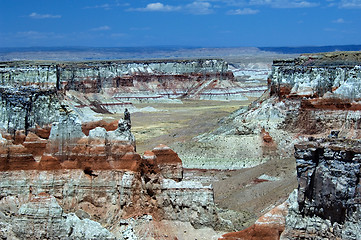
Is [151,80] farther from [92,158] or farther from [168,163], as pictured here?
[92,158]

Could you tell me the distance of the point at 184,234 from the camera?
26.6 m

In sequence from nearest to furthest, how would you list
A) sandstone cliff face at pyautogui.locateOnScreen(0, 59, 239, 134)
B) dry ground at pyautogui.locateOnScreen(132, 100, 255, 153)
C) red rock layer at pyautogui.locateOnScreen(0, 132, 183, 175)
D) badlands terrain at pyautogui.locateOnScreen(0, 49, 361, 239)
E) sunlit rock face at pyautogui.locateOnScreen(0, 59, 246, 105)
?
badlands terrain at pyautogui.locateOnScreen(0, 49, 361, 239) < red rock layer at pyautogui.locateOnScreen(0, 132, 183, 175) < dry ground at pyautogui.locateOnScreen(132, 100, 255, 153) < sandstone cliff face at pyautogui.locateOnScreen(0, 59, 239, 134) < sunlit rock face at pyautogui.locateOnScreen(0, 59, 246, 105)

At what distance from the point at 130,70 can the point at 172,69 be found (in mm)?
12680

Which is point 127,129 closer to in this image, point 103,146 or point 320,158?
point 103,146

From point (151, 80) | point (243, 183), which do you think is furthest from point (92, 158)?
point (151, 80)

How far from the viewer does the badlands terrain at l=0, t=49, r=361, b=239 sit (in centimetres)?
1917

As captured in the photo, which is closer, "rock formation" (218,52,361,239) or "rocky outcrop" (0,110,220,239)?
"rock formation" (218,52,361,239)

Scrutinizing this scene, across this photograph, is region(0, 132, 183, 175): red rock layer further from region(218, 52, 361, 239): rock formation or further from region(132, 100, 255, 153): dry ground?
region(132, 100, 255, 153): dry ground

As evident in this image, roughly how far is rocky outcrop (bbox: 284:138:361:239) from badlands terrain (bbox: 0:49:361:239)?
33mm

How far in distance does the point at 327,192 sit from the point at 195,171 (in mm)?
33342

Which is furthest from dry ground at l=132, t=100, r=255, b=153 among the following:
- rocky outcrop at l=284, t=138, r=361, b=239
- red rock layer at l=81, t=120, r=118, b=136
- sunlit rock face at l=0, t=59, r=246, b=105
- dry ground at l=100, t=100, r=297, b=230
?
rocky outcrop at l=284, t=138, r=361, b=239

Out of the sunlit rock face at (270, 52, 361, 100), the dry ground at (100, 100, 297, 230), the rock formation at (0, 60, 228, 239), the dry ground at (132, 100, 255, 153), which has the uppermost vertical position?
the sunlit rock face at (270, 52, 361, 100)

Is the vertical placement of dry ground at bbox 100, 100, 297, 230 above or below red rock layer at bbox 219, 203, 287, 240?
below

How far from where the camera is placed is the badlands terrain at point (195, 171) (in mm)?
19172
